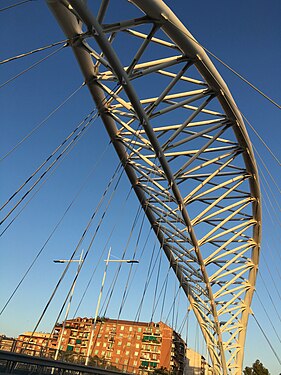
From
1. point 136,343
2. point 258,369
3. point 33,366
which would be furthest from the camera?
point 136,343

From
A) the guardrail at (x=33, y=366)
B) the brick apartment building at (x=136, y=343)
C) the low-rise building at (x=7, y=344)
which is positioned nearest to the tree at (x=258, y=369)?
the brick apartment building at (x=136, y=343)

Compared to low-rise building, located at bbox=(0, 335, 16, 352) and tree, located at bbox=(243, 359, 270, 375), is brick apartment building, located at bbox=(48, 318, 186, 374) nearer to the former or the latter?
tree, located at bbox=(243, 359, 270, 375)

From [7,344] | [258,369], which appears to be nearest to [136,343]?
[258,369]

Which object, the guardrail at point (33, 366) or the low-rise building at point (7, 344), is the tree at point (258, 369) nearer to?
the guardrail at point (33, 366)

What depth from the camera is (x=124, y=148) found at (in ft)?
66.5

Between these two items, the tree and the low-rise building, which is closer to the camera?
the low-rise building

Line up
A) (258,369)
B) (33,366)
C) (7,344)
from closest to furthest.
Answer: (33,366) → (7,344) → (258,369)

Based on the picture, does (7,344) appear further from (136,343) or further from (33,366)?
(136,343)

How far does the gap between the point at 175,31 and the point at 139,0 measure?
1.87 m

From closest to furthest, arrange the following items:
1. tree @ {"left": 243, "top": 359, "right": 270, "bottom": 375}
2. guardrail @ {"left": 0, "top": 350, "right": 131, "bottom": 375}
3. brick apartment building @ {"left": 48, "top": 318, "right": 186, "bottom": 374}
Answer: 1. guardrail @ {"left": 0, "top": 350, "right": 131, "bottom": 375}
2. tree @ {"left": 243, "top": 359, "right": 270, "bottom": 375}
3. brick apartment building @ {"left": 48, "top": 318, "right": 186, "bottom": 374}

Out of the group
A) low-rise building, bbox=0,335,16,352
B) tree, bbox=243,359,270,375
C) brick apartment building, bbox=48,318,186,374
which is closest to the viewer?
low-rise building, bbox=0,335,16,352

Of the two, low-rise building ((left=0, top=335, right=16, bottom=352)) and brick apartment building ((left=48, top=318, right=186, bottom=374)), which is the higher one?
brick apartment building ((left=48, top=318, right=186, bottom=374))

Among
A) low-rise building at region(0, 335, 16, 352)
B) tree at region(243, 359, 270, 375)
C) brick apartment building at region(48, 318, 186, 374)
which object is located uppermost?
brick apartment building at region(48, 318, 186, 374)

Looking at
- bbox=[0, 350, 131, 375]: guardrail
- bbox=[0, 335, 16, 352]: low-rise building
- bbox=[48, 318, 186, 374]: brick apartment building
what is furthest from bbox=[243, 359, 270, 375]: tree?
bbox=[0, 335, 16, 352]: low-rise building
